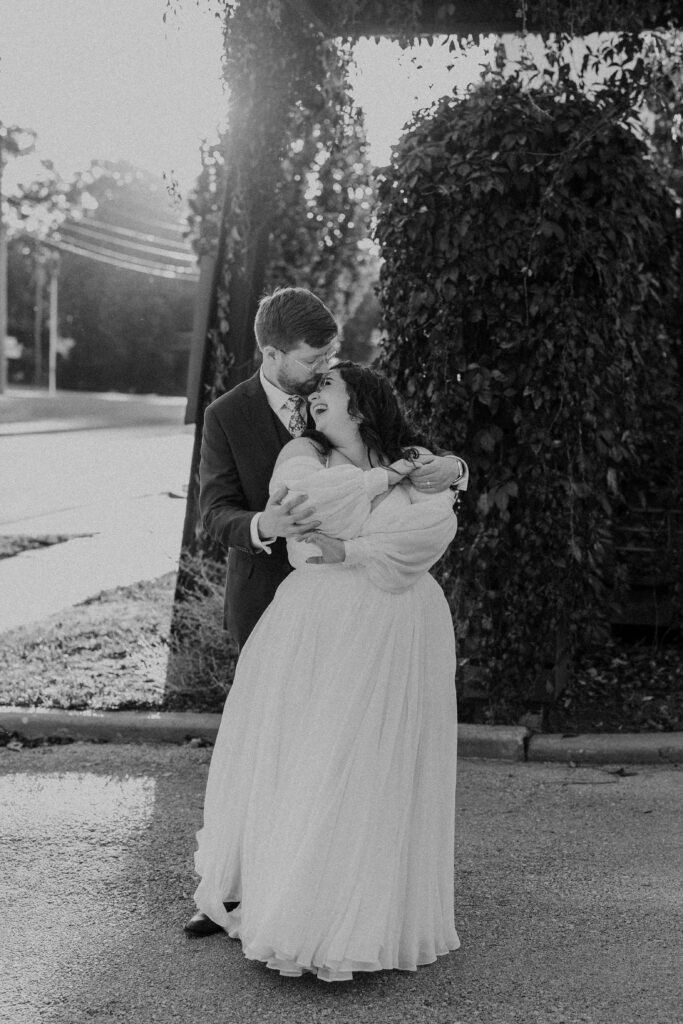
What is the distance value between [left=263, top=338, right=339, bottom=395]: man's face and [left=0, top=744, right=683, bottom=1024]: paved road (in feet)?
5.50

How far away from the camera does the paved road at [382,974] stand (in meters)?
3.46

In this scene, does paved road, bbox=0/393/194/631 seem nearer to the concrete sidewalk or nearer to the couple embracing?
the concrete sidewalk

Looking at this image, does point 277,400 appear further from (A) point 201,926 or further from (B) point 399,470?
(A) point 201,926

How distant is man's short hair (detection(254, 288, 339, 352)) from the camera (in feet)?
12.5

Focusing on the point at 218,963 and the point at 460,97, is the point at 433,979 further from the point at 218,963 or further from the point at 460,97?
the point at 460,97

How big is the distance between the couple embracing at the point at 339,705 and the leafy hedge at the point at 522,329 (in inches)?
98.1

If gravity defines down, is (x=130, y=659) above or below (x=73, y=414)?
above

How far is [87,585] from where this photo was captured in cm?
1023

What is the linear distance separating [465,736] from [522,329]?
1959 mm

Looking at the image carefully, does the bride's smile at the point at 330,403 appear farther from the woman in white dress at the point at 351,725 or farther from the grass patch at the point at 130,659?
the grass patch at the point at 130,659

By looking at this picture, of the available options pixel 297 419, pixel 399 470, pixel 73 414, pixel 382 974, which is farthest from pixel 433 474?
pixel 73 414

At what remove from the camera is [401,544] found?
11.6ft

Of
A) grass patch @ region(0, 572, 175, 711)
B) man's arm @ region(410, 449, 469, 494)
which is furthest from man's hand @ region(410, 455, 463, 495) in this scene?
grass patch @ region(0, 572, 175, 711)

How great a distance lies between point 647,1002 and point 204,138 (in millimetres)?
5723
